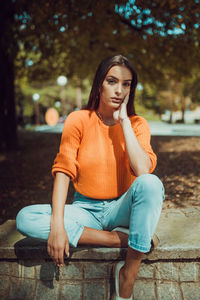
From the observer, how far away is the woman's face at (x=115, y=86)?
2340mm

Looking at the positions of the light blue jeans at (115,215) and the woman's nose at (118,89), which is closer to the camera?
the light blue jeans at (115,215)

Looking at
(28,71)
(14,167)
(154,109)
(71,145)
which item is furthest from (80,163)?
(154,109)

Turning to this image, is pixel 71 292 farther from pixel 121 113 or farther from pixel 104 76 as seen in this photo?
pixel 104 76

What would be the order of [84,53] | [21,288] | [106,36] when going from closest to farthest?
1. [21,288]
2. [106,36]
3. [84,53]

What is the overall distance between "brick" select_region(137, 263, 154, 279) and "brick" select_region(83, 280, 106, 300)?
1.04 feet

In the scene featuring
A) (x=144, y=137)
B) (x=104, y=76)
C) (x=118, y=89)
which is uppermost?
(x=104, y=76)

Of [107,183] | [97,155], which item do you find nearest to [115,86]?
[97,155]

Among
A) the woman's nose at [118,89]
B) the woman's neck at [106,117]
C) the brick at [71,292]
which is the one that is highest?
the woman's nose at [118,89]

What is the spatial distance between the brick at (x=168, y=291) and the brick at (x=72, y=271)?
25.3 inches

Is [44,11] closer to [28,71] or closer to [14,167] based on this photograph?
[14,167]

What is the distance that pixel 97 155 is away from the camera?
230cm

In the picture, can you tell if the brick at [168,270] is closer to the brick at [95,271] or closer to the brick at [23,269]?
the brick at [95,271]

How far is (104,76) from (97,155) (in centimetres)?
64

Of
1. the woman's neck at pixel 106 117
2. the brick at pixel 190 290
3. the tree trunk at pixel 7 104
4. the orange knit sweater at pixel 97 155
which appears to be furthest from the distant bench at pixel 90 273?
the tree trunk at pixel 7 104
